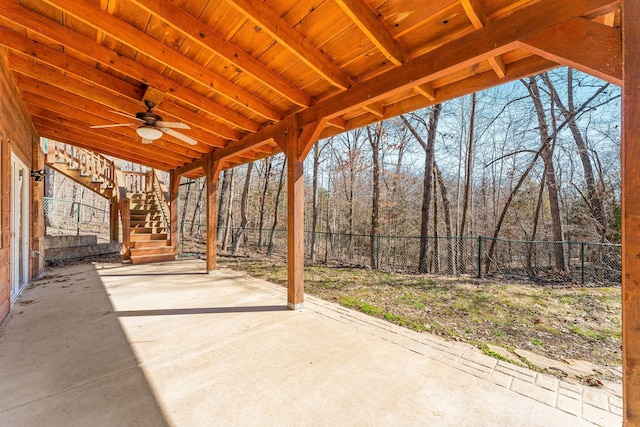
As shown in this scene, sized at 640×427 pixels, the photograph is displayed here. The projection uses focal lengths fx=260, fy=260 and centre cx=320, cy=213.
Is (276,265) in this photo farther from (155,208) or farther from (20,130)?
(20,130)

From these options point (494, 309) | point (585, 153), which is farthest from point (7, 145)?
point (585, 153)

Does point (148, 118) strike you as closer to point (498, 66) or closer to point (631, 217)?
point (498, 66)

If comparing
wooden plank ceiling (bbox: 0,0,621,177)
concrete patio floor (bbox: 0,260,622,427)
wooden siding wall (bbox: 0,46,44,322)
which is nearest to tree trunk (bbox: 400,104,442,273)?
wooden plank ceiling (bbox: 0,0,621,177)

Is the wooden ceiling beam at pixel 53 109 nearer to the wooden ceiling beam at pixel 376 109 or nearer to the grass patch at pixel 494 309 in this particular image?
the grass patch at pixel 494 309

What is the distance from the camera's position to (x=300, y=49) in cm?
247

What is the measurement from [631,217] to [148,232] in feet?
31.3

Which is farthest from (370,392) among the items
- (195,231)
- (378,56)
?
(195,231)

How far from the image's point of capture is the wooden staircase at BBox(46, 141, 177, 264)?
7117 millimetres

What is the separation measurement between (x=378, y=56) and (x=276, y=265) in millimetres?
6100

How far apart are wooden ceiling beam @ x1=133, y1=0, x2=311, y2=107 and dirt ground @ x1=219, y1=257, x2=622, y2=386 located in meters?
3.18

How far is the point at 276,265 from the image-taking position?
7.56 metres

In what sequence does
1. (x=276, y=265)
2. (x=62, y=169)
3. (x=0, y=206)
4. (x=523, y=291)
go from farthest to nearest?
(x=276, y=265)
(x=62, y=169)
(x=523, y=291)
(x=0, y=206)

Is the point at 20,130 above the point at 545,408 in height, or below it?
above

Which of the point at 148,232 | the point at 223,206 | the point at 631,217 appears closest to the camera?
the point at 631,217
